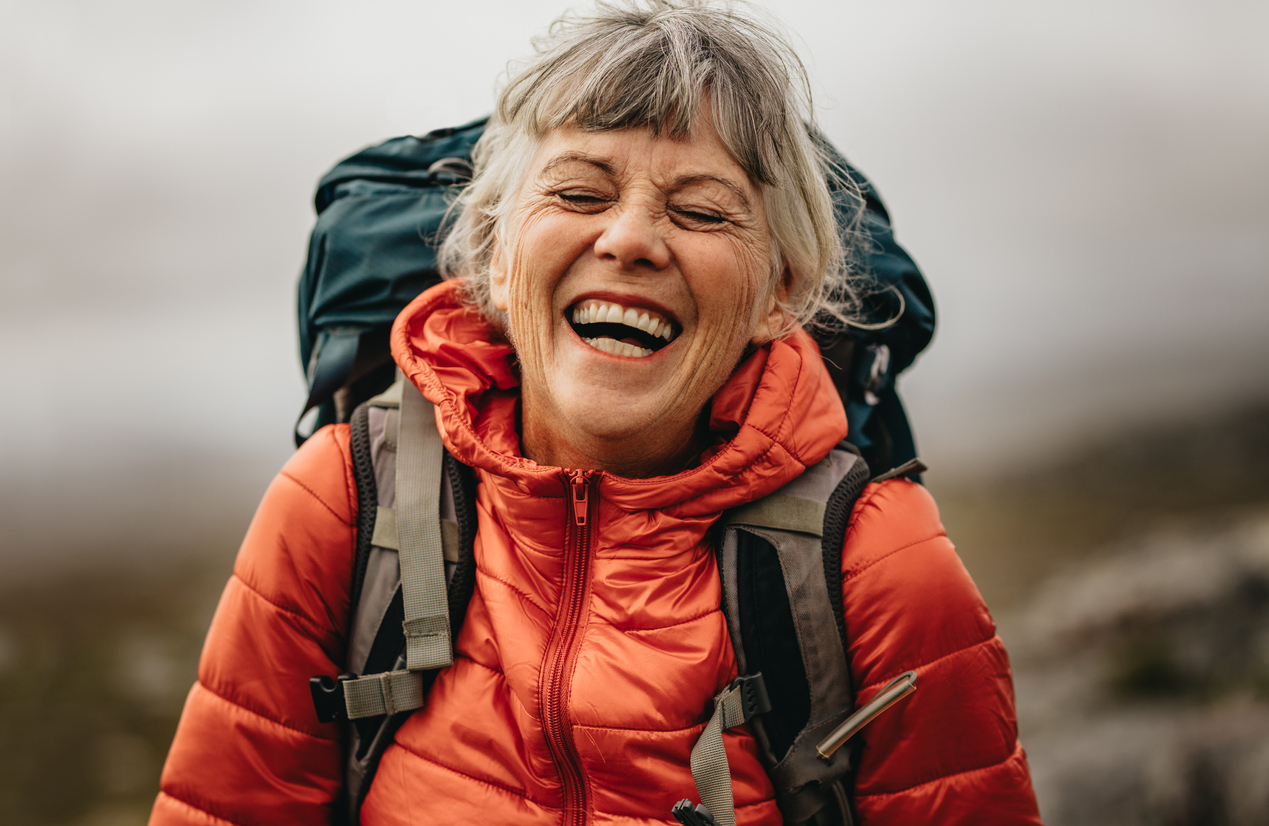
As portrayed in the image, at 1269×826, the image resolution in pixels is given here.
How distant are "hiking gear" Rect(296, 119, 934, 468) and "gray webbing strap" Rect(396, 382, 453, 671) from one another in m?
0.43

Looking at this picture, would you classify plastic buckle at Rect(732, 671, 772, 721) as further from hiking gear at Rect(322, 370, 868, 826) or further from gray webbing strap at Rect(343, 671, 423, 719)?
gray webbing strap at Rect(343, 671, 423, 719)

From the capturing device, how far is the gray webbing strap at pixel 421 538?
1.80m

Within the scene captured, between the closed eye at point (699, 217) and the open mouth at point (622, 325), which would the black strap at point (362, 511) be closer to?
the open mouth at point (622, 325)

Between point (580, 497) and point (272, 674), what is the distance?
925mm

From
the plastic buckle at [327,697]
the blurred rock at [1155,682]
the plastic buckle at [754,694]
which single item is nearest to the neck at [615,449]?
the plastic buckle at [754,694]

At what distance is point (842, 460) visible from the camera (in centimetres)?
205

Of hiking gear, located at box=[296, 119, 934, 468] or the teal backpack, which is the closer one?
the teal backpack

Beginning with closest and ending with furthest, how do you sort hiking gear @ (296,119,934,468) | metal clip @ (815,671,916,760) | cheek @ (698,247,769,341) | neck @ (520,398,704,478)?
metal clip @ (815,671,916,760) → cheek @ (698,247,769,341) → neck @ (520,398,704,478) → hiking gear @ (296,119,934,468)

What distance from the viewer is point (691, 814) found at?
1621 mm

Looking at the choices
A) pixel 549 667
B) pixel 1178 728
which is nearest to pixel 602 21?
pixel 549 667

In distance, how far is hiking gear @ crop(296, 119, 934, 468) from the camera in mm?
2316

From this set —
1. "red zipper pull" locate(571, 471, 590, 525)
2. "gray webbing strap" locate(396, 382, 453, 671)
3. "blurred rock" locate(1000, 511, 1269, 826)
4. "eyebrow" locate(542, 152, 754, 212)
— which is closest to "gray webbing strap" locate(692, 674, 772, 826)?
"red zipper pull" locate(571, 471, 590, 525)

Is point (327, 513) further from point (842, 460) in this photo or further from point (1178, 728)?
point (1178, 728)

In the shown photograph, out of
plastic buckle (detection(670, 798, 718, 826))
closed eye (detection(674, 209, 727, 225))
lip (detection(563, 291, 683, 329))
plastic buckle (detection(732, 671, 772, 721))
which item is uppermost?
closed eye (detection(674, 209, 727, 225))
